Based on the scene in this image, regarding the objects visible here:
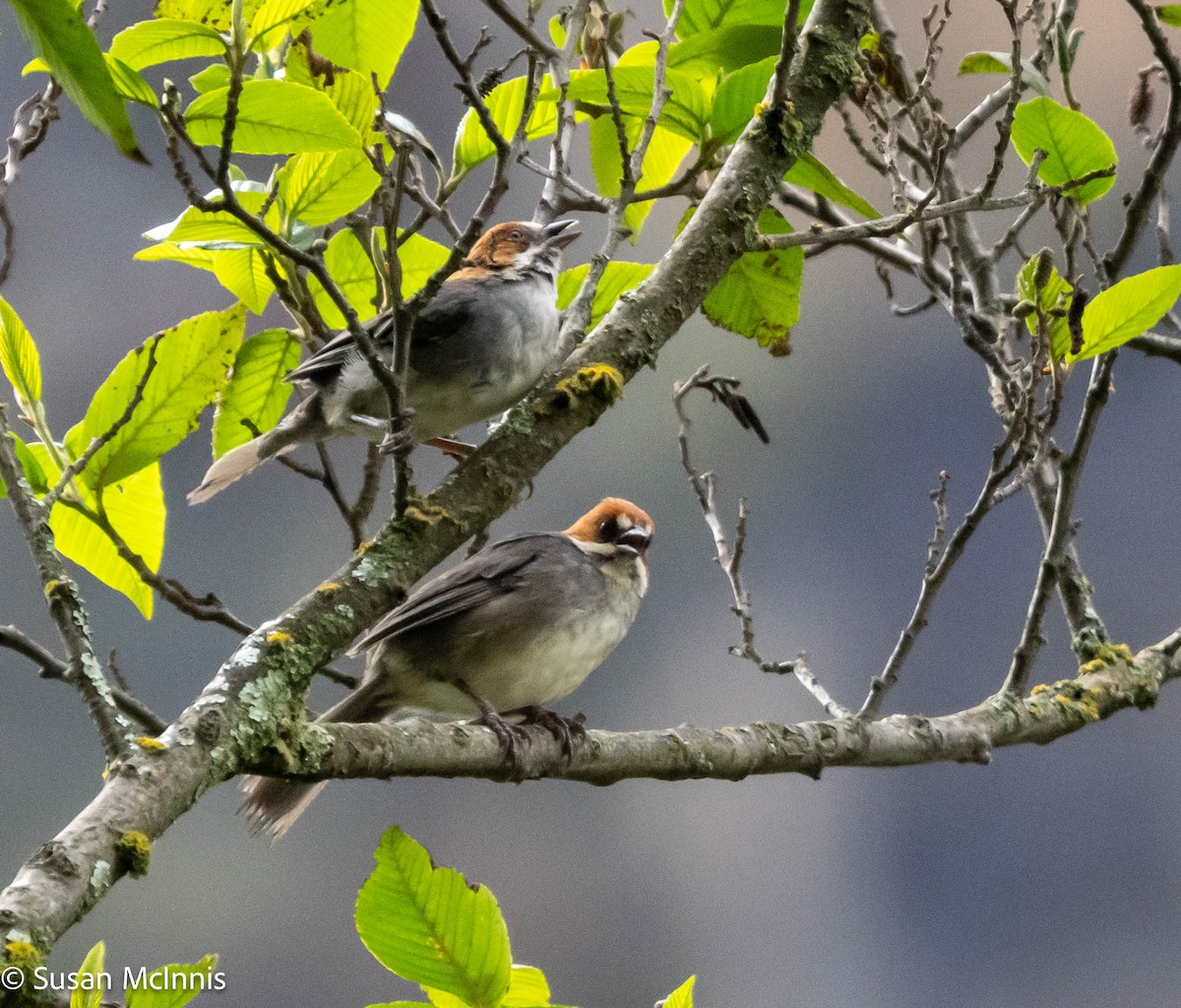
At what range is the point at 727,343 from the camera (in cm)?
1545

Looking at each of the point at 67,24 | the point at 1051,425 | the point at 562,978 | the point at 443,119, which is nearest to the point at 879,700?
the point at 1051,425

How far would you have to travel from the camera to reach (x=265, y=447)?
11.3ft

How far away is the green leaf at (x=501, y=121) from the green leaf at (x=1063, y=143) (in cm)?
87

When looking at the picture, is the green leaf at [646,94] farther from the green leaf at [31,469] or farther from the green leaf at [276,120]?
the green leaf at [31,469]

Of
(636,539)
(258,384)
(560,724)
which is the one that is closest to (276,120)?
(258,384)

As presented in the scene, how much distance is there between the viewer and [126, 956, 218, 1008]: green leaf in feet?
4.99

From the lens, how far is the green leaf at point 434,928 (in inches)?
65.4

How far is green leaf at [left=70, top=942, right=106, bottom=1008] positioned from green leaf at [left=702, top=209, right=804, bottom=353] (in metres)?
1.72

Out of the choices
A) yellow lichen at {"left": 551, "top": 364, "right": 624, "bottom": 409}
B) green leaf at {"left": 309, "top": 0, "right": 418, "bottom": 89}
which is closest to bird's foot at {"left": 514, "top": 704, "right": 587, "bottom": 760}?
yellow lichen at {"left": 551, "top": 364, "right": 624, "bottom": 409}

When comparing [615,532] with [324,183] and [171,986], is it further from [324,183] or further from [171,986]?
[171,986]

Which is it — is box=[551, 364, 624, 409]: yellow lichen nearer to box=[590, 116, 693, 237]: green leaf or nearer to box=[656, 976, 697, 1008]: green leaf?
box=[590, 116, 693, 237]: green leaf

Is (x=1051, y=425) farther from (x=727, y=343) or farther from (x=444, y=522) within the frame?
(x=727, y=343)

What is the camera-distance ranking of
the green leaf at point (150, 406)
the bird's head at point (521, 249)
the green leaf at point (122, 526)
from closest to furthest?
1. the green leaf at point (150, 406)
2. the green leaf at point (122, 526)
3. the bird's head at point (521, 249)

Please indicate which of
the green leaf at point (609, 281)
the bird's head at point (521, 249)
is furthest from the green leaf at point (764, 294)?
the bird's head at point (521, 249)
